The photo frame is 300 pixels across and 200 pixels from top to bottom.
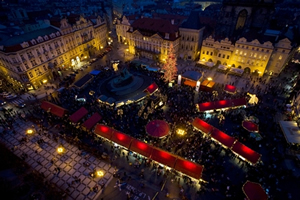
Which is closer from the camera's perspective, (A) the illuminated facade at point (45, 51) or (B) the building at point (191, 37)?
(A) the illuminated facade at point (45, 51)

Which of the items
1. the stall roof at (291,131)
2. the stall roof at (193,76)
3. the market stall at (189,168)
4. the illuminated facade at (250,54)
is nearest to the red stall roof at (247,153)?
the market stall at (189,168)

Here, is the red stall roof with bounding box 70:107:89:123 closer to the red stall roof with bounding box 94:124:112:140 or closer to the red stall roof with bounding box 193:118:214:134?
the red stall roof with bounding box 94:124:112:140

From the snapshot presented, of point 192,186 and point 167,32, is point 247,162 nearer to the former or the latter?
point 192,186

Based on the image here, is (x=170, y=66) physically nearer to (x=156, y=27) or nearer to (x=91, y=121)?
(x=156, y=27)

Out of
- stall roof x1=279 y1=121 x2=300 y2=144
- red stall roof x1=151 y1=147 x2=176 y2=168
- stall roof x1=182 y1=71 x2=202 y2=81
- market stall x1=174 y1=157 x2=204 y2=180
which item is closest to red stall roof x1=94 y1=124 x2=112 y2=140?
red stall roof x1=151 y1=147 x2=176 y2=168

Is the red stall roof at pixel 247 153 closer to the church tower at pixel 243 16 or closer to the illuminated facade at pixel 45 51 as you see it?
the church tower at pixel 243 16

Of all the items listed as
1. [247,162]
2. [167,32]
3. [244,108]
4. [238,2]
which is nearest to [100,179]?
[247,162]

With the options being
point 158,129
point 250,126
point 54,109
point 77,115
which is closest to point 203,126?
point 158,129
